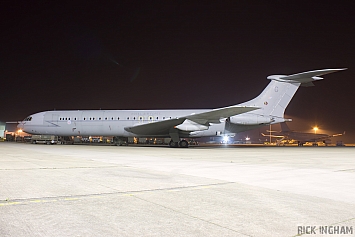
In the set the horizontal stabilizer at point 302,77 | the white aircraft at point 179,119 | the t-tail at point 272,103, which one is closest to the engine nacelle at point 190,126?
the white aircraft at point 179,119

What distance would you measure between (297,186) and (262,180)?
97 cm

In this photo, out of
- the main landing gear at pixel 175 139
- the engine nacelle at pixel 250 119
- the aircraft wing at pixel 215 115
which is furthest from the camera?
the main landing gear at pixel 175 139

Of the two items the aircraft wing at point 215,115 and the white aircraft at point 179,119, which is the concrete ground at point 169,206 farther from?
the white aircraft at point 179,119

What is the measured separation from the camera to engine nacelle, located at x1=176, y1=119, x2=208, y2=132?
2391 cm

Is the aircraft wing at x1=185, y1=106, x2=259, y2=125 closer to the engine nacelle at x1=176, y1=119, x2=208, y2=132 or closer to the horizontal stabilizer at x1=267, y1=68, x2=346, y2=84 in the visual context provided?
the engine nacelle at x1=176, y1=119, x2=208, y2=132

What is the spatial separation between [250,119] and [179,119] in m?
6.46

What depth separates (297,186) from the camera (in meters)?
6.40

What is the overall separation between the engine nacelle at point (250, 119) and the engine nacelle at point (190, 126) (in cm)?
310

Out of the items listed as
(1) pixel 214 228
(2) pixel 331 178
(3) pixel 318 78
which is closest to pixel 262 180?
(2) pixel 331 178

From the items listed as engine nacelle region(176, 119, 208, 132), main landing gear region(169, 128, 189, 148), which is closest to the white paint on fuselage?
main landing gear region(169, 128, 189, 148)

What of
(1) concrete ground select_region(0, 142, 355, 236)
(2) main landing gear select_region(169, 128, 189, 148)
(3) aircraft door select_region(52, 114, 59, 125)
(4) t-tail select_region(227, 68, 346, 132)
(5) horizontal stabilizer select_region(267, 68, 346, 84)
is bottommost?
(1) concrete ground select_region(0, 142, 355, 236)

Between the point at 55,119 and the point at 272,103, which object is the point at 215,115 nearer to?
the point at 272,103

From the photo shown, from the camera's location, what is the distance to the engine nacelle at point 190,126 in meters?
23.9

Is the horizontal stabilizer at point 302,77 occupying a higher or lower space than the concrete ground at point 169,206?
higher
